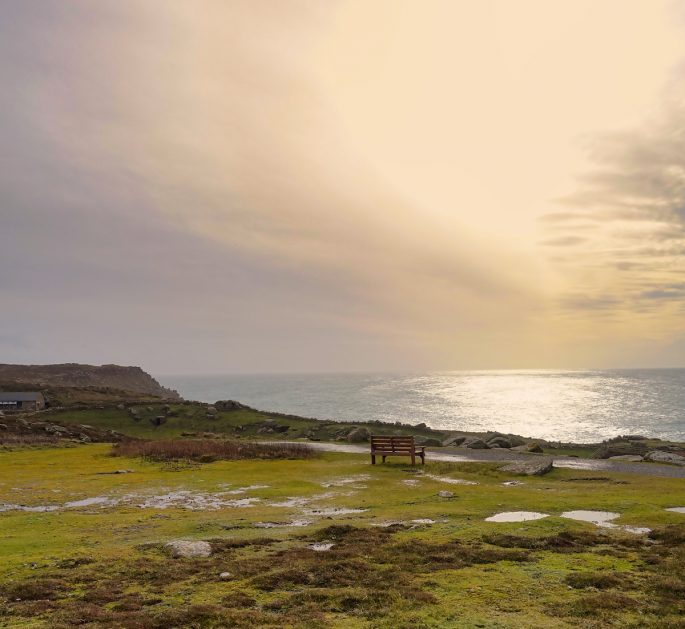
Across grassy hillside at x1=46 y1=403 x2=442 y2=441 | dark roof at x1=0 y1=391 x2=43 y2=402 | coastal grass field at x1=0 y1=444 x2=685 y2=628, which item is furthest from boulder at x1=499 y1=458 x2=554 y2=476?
dark roof at x1=0 y1=391 x2=43 y2=402

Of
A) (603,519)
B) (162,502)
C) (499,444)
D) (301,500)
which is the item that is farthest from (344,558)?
(499,444)

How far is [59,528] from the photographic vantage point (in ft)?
66.7

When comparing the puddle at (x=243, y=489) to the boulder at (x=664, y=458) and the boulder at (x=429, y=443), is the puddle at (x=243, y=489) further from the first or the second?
the boulder at (x=664, y=458)

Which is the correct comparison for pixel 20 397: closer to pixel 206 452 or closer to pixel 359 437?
pixel 206 452

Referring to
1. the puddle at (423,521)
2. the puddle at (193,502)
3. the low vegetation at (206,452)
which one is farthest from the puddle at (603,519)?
the low vegetation at (206,452)

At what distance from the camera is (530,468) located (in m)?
35.5

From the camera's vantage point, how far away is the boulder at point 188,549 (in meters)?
15.5

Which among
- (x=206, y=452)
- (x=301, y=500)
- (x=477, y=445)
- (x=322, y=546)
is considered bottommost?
(x=477, y=445)

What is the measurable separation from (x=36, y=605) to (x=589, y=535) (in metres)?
15.6

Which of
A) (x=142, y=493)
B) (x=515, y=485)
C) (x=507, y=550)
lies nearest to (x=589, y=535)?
(x=507, y=550)

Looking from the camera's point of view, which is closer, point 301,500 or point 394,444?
point 301,500

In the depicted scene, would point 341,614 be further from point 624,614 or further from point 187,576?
point 624,614

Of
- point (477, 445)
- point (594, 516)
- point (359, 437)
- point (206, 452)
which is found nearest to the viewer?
point (594, 516)

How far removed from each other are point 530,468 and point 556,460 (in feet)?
27.7
